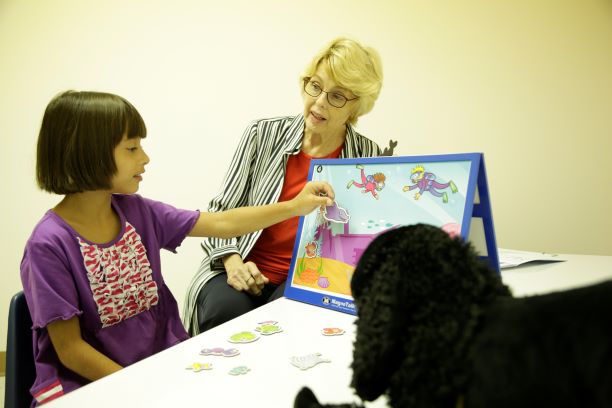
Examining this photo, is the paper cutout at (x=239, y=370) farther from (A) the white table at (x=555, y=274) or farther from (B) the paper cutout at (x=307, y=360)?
(A) the white table at (x=555, y=274)

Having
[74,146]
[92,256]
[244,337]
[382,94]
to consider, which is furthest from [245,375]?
[382,94]

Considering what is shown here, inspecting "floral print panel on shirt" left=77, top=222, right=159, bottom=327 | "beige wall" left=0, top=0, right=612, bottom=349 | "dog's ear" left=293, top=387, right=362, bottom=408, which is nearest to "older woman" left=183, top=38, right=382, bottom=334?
"floral print panel on shirt" left=77, top=222, right=159, bottom=327

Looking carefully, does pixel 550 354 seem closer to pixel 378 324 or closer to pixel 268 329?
pixel 378 324

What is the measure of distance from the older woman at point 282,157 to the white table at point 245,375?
15.0 inches

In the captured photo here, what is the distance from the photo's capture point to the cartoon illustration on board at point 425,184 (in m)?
0.88

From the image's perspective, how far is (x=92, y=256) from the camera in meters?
0.89

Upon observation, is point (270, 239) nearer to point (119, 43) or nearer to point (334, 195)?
Result: point (334, 195)

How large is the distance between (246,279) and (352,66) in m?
0.75

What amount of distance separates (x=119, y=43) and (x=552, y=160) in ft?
6.97

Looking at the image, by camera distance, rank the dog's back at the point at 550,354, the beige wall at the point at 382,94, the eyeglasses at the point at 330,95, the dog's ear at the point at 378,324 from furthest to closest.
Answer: the beige wall at the point at 382,94 < the eyeglasses at the point at 330,95 < the dog's ear at the point at 378,324 < the dog's back at the point at 550,354

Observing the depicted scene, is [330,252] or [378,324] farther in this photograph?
[330,252]

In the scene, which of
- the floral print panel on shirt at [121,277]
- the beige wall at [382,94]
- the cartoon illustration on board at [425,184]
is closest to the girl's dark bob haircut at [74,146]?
the floral print panel on shirt at [121,277]

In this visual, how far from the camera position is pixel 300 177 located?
4.67 feet

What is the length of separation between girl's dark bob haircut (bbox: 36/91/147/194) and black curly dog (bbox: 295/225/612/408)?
68cm
